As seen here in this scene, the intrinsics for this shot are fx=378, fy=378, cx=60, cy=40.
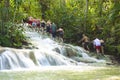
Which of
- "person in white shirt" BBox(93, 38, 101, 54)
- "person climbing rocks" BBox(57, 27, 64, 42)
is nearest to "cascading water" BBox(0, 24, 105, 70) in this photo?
"person in white shirt" BBox(93, 38, 101, 54)

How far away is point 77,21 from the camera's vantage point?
97.7 feet

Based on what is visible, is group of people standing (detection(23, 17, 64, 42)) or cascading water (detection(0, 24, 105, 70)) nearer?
cascading water (detection(0, 24, 105, 70))

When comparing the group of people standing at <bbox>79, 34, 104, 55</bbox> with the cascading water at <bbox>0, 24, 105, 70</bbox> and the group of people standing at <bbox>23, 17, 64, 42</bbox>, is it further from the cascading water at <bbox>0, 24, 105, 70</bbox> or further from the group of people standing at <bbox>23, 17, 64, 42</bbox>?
the group of people standing at <bbox>23, 17, 64, 42</bbox>

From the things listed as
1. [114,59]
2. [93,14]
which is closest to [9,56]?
[114,59]

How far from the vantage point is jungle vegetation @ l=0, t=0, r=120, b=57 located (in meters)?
24.2

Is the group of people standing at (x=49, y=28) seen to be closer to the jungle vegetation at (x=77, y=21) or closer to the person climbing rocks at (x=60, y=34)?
the person climbing rocks at (x=60, y=34)

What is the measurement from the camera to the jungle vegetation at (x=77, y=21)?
2423 centimetres

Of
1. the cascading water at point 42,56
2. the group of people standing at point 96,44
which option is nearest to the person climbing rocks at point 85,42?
the group of people standing at point 96,44

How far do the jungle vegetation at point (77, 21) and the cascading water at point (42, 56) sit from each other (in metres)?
2.02

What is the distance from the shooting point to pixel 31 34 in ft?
98.4

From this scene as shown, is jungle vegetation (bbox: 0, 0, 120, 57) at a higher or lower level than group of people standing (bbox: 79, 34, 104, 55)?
higher

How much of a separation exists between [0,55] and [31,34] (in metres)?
11.2

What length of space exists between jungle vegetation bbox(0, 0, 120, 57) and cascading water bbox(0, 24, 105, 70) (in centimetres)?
202

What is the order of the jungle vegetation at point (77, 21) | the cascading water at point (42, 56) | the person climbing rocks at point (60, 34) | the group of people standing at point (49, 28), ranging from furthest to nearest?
the group of people standing at point (49, 28) < the person climbing rocks at point (60, 34) < the jungle vegetation at point (77, 21) < the cascading water at point (42, 56)
